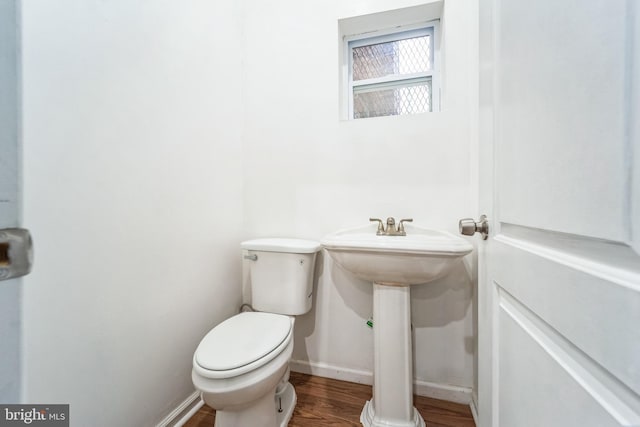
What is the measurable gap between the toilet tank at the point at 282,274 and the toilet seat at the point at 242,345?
129mm

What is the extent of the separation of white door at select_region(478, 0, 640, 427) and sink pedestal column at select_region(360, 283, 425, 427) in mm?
410

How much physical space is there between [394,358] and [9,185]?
1154 millimetres

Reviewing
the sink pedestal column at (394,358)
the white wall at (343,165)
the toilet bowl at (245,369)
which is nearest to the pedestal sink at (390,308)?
the sink pedestal column at (394,358)

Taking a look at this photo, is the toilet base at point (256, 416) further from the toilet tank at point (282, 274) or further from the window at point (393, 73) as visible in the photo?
the window at point (393, 73)

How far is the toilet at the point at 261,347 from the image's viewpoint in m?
0.81

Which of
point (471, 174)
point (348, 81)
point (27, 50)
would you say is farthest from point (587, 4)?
point (348, 81)

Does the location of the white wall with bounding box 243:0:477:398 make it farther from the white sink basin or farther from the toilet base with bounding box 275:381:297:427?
the white sink basin

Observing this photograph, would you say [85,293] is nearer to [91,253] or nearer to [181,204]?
[91,253]

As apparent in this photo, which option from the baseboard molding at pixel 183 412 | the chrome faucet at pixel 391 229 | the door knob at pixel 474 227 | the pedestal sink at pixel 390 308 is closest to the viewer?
the door knob at pixel 474 227

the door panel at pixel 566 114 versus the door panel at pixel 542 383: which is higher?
the door panel at pixel 566 114

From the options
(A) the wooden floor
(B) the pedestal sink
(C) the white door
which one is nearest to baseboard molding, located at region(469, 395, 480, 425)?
(A) the wooden floor

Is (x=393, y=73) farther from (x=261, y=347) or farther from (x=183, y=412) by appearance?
(x=183, y=412)

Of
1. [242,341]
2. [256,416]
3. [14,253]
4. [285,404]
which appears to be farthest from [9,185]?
[285,404]

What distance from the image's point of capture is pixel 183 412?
43.2 inches
